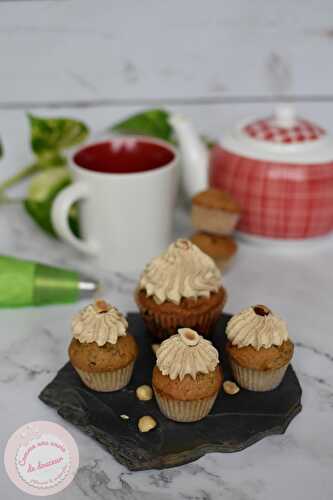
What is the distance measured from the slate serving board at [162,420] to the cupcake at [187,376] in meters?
0.02

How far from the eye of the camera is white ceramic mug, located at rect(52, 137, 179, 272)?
2.53ft

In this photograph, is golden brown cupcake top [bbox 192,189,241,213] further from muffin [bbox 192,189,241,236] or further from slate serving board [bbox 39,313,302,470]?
slate serving board [bbox 39,313,302,470]

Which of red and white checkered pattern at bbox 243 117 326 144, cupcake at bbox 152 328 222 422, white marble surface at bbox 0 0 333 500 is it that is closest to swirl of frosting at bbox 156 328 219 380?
cupcake at bbox 152 328 222 422

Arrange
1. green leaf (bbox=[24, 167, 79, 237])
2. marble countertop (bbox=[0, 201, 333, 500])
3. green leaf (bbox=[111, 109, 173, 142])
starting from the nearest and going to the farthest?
marble countertop (bbox=[0, 201, 333, 500]), green leaf (bbox=[24, 167, 79, 237]), green leaf (bbox=[111, 109, 173, 142])

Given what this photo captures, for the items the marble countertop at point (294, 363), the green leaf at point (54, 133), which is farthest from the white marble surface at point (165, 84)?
the green leaf at point (54, 133)

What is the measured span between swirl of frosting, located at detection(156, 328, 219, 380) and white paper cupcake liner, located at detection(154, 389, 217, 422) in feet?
0.07

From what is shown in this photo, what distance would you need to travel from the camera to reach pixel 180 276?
618 mm

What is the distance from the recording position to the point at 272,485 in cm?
51

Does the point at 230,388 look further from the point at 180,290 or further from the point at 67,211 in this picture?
the point at 67,211

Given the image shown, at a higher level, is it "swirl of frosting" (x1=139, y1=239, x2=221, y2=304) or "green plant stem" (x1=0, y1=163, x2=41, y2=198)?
"swirl of frosting" (x1=139, y1=239, x2=221, y2=304)

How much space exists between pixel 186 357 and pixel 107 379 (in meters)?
0.09

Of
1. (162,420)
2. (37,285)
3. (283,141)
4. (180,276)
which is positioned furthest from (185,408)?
(283,141)

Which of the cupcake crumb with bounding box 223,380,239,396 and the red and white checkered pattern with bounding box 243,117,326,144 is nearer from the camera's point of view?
the cupcake crumb with bounding box 223,380,239,396

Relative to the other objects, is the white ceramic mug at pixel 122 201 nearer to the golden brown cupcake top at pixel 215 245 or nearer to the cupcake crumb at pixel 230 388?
the golden brown cupcake top at pixel 215 245
